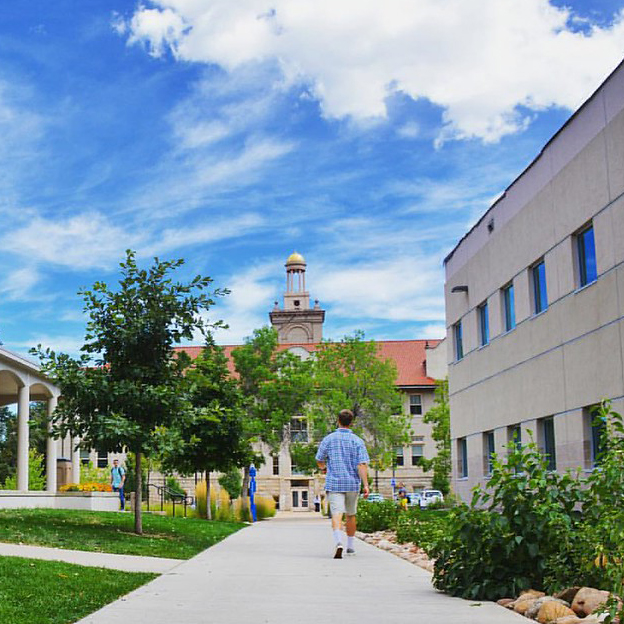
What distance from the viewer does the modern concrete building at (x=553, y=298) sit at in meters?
17.7

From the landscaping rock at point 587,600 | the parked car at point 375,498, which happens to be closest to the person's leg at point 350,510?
the landscaping rock at point 587,600

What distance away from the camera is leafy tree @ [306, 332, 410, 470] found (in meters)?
58.2

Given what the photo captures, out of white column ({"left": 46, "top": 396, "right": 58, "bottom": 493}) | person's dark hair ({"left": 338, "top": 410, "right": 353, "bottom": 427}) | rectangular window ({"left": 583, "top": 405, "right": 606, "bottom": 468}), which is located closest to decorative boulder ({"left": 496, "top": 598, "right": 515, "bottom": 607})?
person's dark hair ({"left": 338, "top": 410, "right": 353, "bottom": 427})

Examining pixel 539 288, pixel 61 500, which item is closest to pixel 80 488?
pixel 61 500

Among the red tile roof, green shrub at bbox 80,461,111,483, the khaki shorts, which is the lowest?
the khaki shorts

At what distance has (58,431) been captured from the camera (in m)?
17.7

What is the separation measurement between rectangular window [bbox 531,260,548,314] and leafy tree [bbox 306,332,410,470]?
114 ft

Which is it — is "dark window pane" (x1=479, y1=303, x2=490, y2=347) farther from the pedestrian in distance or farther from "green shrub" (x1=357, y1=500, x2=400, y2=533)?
the pedestrian in distance

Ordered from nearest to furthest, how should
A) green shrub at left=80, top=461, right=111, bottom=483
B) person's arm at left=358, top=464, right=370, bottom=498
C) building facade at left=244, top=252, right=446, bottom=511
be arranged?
person's arm at left=358, top=464, right=370, bottom=498 → green shrub at left=80, top=461, right=111, bottom=483 → building facade at left=244, top=252, right=446, bottom=511

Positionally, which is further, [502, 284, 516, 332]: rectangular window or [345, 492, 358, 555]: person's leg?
[502, 284, 516, 332]: rectangular window

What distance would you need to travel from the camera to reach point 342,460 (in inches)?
528

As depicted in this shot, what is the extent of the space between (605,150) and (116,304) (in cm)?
980

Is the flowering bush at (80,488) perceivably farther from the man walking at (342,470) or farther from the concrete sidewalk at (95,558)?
the man walking at (342,470)

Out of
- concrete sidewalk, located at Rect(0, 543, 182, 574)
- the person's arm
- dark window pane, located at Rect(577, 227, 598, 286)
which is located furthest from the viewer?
dark window pane, located at Rect(577, 227, 598, 286)
